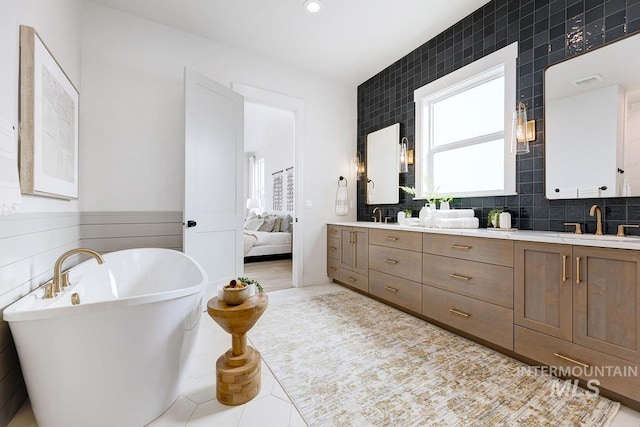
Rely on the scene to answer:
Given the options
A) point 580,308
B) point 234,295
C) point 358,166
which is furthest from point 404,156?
point 234,295

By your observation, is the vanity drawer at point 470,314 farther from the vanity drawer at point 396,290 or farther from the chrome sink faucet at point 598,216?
the chrome sink faucet at point 598,216

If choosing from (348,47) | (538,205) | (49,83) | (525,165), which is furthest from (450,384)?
(348,47)

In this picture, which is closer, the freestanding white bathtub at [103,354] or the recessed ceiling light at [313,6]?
the freestanding white bathtub at [103,354]

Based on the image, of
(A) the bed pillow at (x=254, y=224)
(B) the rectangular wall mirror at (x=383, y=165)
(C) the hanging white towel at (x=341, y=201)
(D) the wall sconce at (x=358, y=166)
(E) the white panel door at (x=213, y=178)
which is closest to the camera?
(E) the white panel door at (x=213, y=178)

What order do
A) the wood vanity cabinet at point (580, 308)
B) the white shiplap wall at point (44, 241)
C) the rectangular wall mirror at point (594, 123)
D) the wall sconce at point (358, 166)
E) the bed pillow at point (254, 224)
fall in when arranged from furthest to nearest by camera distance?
the bed pillow at point (254, 224) < the wall sconce at point (358, 166) < the rectangular wall mirror at point (594, 123) < the wood vanity cabinet at point (580, 308) < the white shiplap wall at point (44, 241)

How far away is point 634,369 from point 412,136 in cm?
265

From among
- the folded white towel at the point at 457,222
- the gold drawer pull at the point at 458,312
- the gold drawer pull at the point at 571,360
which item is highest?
the folded white towel at the point at 457,222

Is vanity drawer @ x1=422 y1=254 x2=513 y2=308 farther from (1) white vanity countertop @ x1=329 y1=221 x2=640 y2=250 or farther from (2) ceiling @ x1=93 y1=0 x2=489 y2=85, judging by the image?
(2) ceiling @ x1=93 y1=0 x2=489 y2=85

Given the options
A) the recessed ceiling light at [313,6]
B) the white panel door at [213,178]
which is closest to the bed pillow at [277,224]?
the white panel door at [213,178]

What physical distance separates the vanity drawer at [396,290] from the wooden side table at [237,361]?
63.4 inches

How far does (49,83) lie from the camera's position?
5.80 ft

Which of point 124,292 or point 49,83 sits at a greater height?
point 49,83

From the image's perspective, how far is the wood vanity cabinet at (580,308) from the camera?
140 cm

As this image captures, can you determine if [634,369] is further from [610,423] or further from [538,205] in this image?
[538,205]
